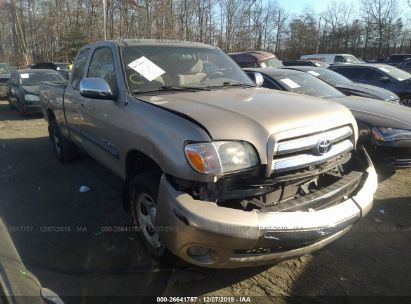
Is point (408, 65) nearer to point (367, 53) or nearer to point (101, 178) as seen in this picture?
point (101, 178)

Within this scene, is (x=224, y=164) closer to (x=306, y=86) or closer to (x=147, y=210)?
(x=147, y=210)

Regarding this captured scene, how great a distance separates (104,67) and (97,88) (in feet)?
2.49

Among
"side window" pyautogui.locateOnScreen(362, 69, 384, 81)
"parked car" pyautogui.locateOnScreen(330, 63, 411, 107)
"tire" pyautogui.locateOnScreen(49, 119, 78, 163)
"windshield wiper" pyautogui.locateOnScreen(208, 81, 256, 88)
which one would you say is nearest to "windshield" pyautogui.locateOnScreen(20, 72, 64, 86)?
"tire" pyautogui.locateOnScreen(49, 119, 78, 163)

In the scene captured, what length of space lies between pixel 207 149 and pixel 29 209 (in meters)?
2.89

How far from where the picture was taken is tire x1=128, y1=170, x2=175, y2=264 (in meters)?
3.00

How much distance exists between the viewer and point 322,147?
2867mm

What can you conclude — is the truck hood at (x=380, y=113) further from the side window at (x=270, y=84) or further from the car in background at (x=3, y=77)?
the car in background at (x=3, y=77)

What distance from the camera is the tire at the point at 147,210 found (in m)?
3.00

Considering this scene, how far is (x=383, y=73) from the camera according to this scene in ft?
34.1

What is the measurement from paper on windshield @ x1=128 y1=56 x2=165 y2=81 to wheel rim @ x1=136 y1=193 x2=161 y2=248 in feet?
3.96

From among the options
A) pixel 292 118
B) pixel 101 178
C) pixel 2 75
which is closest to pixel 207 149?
pixel 292 118

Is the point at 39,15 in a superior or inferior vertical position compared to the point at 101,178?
→ superior

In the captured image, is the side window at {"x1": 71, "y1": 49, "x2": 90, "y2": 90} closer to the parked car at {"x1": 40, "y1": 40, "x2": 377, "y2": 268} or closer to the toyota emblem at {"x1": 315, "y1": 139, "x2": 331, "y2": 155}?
the parked car at {"x1": 40, "y1": 40, "x2": 377, "y2": 268}

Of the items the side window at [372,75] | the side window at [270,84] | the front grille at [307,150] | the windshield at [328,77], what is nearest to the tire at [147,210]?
the front grille at [307,150]
